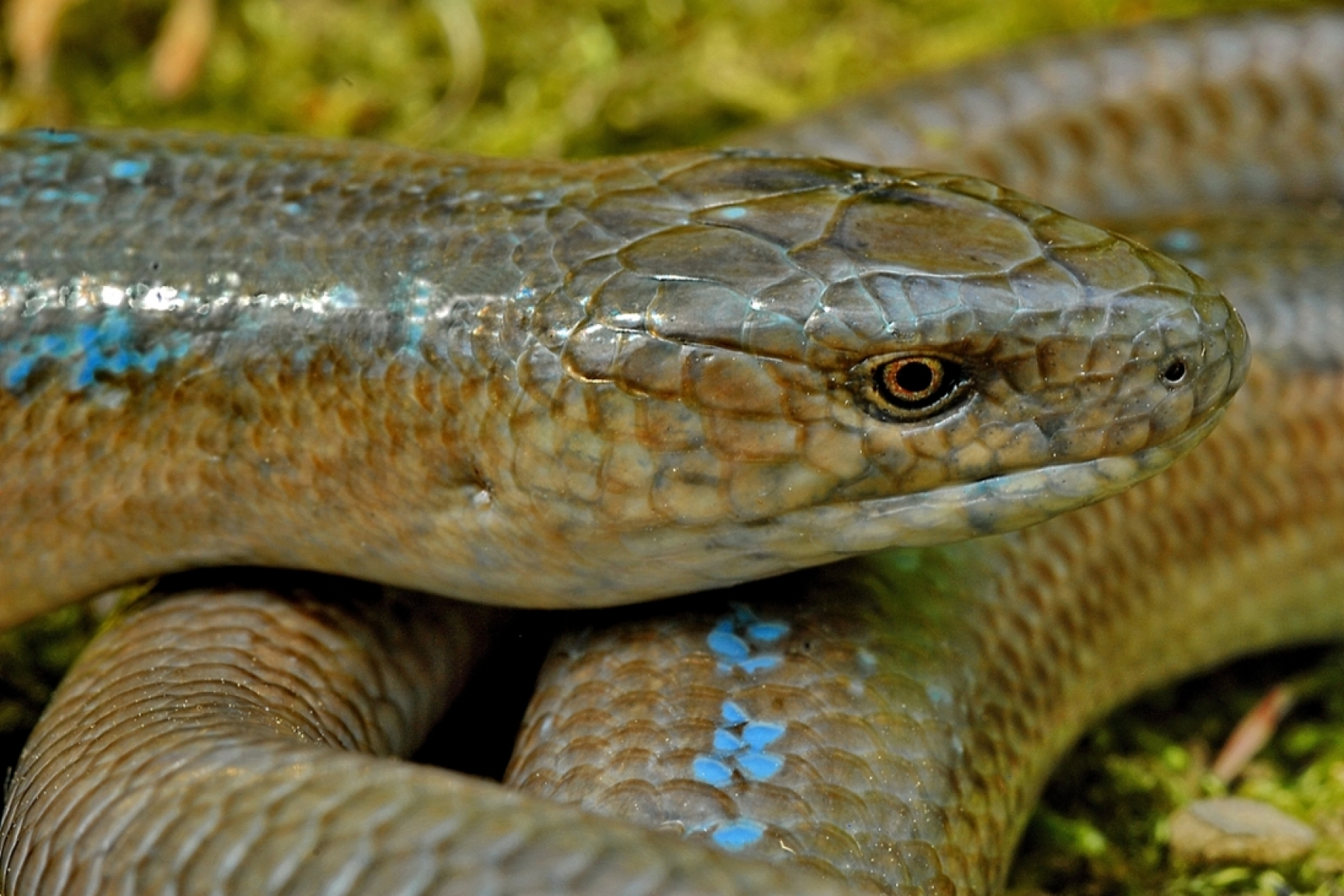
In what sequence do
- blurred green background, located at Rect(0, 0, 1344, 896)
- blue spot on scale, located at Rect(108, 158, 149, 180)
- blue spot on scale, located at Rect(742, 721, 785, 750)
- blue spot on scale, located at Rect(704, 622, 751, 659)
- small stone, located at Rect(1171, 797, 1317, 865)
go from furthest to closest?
blurred green background, located at Rect(0, 0, 1344, 896), small stone, located at Rect(1171, 797, 1317, 865), blue spot on scale, located at Rect(108, 158, 149, 180), blue spot on scale, located at Rect(704, 622, 751, 659), blue spot on scale, located at Rect(742, 721, 785, 750)

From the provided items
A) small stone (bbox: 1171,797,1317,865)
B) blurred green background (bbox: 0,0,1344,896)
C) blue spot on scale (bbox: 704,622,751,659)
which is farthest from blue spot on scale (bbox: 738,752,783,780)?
blurred green background (bbox: 0,0,1344,896)

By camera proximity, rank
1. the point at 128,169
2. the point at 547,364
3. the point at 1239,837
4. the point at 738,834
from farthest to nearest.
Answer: the point at 1239,837 → the point at 128,169 → the point at 547,364 → the point at 738,834

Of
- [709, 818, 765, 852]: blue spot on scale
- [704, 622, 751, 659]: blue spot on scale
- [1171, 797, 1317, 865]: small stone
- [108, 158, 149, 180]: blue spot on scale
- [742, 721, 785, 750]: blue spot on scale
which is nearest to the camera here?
[709, 818, 765, 852]: blue spot on scale

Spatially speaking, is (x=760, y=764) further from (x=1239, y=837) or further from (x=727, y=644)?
(x=1239, y=837)

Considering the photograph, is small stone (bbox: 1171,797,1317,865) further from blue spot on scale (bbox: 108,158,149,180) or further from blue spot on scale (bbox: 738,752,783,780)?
blue spot on scale (bbox: 108,158,149,180)

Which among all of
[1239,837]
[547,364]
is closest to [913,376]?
[547,364]

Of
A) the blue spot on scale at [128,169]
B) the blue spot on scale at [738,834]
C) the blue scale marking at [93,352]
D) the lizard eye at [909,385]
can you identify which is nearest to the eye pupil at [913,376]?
the lizard eye at [909,385]
